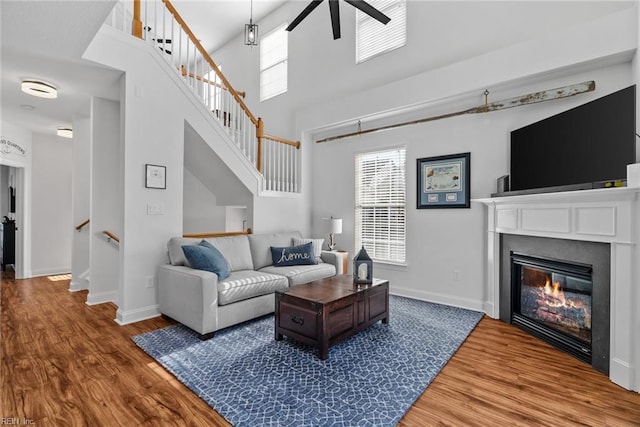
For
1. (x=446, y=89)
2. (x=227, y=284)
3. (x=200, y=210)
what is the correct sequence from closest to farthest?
1. (x=227, y=284)
2. (x=446, y=89)
3. (x=200, y=210)

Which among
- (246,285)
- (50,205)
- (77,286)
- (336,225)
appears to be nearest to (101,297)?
(77,286)

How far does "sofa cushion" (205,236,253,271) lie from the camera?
3.84 m

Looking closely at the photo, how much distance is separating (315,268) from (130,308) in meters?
2.18

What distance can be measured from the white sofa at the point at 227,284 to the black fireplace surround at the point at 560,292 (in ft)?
7.18

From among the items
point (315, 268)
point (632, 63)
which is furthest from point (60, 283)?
point (632, 63)

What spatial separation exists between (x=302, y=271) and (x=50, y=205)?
5.26 m

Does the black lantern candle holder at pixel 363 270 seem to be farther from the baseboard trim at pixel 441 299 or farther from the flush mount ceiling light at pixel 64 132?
the flush mount ceiling light at pixel 64 132

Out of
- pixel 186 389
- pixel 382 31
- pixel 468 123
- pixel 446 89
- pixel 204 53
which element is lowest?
pixel 186 389

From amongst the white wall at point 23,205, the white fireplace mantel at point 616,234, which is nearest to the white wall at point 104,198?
the white wall at point 23,205

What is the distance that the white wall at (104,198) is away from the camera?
416 centimetres

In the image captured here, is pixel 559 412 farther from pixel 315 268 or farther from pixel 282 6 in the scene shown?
pixel 282 6

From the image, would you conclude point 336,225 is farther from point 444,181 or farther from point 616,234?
point 616,234

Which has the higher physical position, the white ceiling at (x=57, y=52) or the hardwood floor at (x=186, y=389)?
the white ceiling at (x=57, y=52)

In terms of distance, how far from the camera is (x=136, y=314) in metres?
3.47
